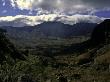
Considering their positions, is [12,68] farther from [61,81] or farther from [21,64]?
[61,81]

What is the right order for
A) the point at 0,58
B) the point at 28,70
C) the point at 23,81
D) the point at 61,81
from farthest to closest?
1. the point at 0,58
2. the point at 61,81
3. the point at 28,70
4. the point at 23,81

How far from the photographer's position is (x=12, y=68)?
15775cm

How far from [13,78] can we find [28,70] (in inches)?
594

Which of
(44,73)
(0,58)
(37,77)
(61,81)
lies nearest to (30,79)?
(37,77)

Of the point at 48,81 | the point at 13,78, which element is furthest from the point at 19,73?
the point at 48,81

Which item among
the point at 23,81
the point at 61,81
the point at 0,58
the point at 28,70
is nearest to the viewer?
the point at 23,81

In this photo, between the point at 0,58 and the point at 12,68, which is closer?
the point at 12,68

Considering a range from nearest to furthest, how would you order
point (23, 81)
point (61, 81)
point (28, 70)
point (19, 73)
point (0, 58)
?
point (23, 81), point (19, 73), point (28, 70), point (61, 81), point (0, 58)

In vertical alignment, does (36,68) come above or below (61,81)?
above

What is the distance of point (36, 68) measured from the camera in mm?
160875

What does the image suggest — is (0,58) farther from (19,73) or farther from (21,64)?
(19,73)

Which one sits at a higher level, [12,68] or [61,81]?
[12,68]

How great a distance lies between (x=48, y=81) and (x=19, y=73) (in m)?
17.1

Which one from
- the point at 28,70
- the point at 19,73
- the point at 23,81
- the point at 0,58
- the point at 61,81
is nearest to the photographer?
the point at 23,81
